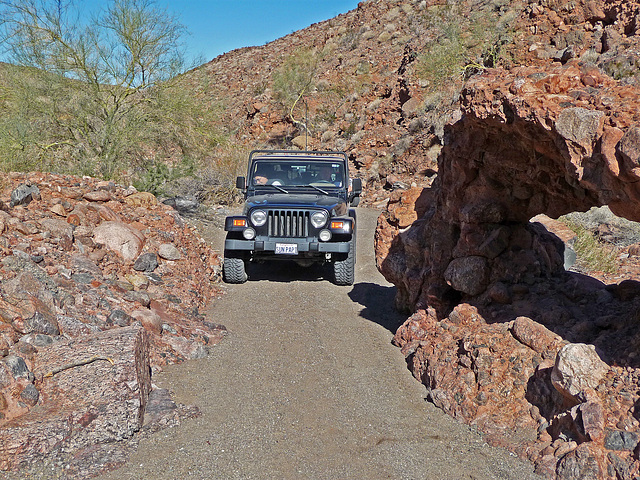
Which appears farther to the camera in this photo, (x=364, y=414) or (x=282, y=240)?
(x=282, y=240)

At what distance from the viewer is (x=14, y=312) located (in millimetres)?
4895

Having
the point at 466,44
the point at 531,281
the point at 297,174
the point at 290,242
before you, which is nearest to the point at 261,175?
the point at 297,174

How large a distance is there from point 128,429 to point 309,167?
6.68 metres

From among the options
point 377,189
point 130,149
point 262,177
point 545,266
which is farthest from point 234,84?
point 545,266

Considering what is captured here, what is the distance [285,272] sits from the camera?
10.0 meters

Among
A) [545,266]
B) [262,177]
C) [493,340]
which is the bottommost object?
[493,340]

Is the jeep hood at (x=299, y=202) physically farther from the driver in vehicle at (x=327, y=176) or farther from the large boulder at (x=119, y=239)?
the large boulder at (x=119, y=239)

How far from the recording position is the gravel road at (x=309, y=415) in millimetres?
3688

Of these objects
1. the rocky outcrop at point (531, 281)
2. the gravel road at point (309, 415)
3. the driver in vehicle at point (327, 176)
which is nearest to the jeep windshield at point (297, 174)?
the driver in vehicle at point (327, 176)

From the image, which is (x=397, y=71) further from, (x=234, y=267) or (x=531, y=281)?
(x=531, y=281)

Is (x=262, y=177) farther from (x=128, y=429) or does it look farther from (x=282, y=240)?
(x=128, y=429)

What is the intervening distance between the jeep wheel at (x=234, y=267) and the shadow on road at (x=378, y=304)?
1715mm

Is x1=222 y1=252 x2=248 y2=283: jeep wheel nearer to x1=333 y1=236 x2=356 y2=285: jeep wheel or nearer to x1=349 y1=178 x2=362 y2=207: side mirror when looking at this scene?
x1=333 y1=236 x2=356 y2=285: jeep wheel

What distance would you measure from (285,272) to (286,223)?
1.41 meters
